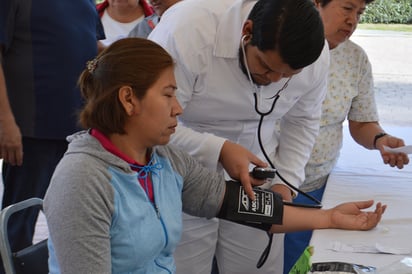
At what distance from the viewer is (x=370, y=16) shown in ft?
31.2

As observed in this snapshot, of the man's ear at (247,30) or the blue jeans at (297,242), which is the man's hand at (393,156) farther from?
the man's ear at (247,30)

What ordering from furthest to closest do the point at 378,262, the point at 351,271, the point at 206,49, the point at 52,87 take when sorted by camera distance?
1. the point at 52,87
2. the point at 206,49
3. the point at 378,262
4. the point at 351,271

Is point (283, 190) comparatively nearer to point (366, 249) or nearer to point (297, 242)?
point (366, 249)

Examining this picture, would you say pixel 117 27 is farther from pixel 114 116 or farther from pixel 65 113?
pixel 114 116

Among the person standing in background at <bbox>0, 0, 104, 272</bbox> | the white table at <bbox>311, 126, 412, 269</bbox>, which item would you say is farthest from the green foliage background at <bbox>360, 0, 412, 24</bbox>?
the person standing in background at <bbox>0, 0, 104, 272</bbox>

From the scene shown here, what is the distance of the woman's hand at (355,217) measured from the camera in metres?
1.38

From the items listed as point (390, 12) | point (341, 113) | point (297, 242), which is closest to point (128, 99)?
point (341, 113)

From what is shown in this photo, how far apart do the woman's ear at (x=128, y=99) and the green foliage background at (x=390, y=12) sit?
761 centimetres

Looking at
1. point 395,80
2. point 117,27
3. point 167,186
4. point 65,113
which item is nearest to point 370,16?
point 395,80

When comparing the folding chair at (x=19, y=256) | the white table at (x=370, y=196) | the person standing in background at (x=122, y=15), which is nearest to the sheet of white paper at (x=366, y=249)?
the white table at (x=370, y=196)

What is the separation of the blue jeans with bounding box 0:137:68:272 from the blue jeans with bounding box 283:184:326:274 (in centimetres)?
84

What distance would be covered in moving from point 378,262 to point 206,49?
60cm

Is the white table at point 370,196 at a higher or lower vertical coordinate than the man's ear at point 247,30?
lower

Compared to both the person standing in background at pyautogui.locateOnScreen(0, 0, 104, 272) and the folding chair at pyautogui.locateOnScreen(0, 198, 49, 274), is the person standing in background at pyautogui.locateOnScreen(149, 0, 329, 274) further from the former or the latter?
the person standing in background at pyautogui.locateOnScreen(0, 0, 104, 272)
